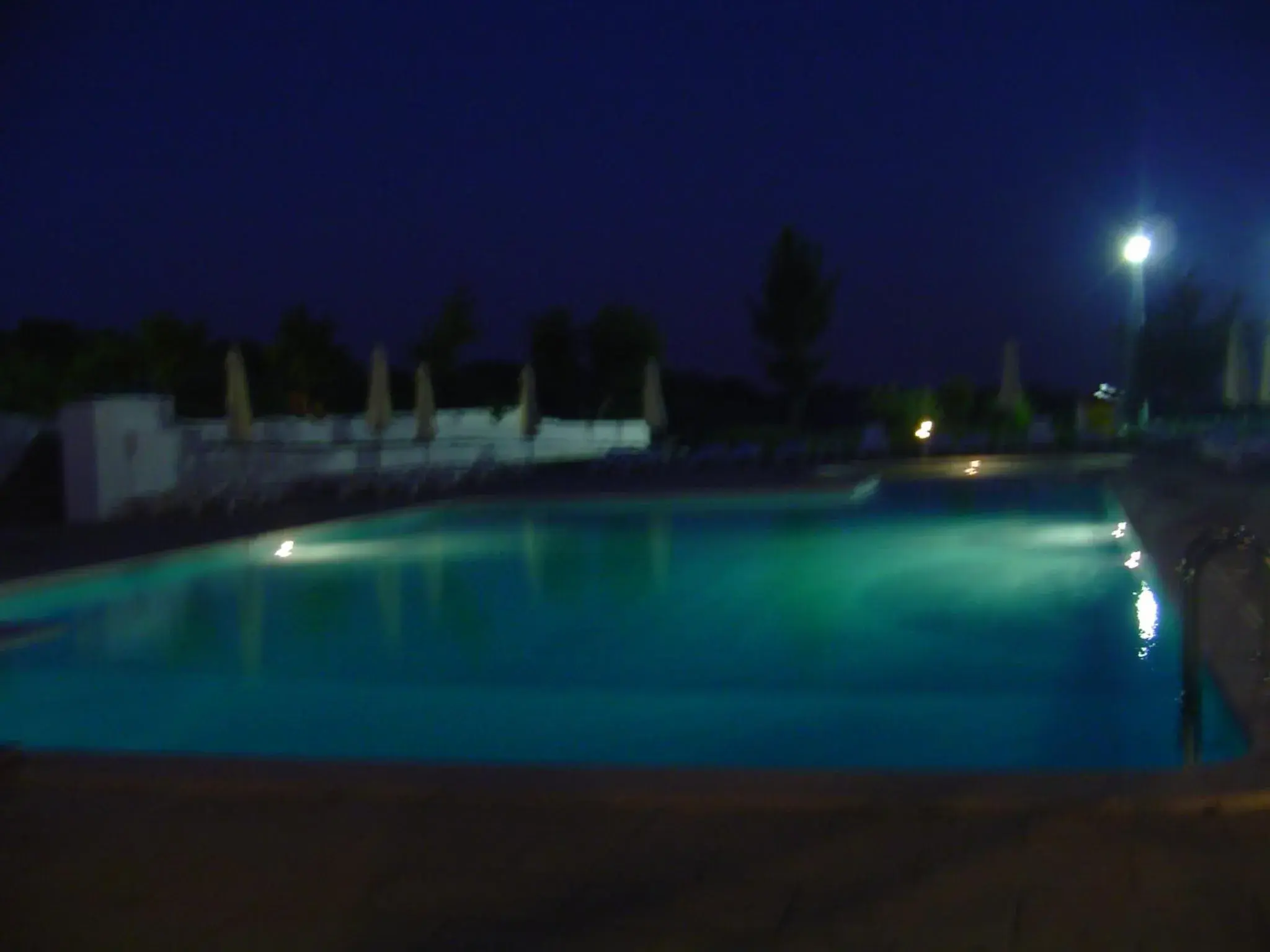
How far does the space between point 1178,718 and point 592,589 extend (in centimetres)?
589

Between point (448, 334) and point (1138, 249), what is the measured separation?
17.4 m

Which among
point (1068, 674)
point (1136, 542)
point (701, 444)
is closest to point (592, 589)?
point (1068, 674)

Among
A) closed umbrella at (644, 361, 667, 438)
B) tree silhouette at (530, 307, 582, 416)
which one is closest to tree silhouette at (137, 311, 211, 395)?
closed umbrella at (644, 361, 667, 438)

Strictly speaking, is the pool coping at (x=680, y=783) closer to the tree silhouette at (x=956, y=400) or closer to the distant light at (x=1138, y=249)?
the distant light at (x=1138, y=249)

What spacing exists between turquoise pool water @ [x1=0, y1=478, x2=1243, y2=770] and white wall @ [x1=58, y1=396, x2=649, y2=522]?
2.98 meters

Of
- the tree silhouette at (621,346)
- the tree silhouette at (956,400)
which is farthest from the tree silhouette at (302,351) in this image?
the tree silhouette at (956,400)

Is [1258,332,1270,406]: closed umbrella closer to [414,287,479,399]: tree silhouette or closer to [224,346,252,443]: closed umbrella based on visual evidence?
[224,346,252,443]: closed umbrella

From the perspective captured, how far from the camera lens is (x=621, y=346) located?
35.5m

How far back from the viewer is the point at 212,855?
3.62m

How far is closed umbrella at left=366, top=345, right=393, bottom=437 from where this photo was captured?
22734mm

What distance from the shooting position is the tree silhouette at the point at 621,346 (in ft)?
116

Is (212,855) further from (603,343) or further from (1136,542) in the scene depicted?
(603,343)

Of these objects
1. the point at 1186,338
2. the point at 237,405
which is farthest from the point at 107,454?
the point at 1186,338

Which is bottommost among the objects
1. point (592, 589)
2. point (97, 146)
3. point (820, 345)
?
point (592, 589)
